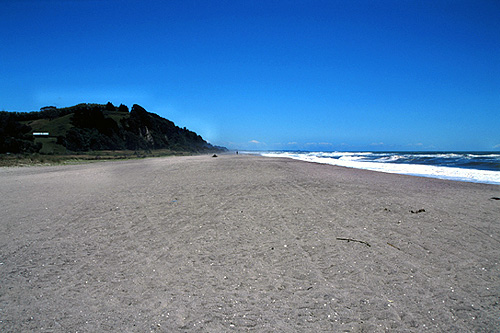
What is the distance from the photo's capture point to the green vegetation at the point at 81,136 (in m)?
43.4

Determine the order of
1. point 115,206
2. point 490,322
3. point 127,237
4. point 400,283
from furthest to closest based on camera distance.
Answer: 1. point 115,206
2. point 127,237
3. point 400,283
4. point 490,322

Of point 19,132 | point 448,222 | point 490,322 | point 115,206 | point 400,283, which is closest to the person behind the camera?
point 490,322

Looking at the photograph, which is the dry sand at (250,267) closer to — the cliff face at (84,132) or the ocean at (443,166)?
the ocean at (443,166)

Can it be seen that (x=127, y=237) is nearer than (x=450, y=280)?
No

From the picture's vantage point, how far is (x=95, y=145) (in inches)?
2452

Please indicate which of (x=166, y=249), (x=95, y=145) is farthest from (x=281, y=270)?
(x=95, y=145)

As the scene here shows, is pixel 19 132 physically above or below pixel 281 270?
above

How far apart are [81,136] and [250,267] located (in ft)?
218

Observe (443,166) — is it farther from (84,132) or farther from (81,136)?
(84,132)

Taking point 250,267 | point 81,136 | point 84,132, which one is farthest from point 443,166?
point 84,132

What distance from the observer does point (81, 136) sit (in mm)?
59375

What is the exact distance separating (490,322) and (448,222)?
12.1ft

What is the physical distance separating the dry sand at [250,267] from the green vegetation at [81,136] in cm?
3261

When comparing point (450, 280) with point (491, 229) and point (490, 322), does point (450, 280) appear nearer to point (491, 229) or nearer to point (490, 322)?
point (490, 322)
